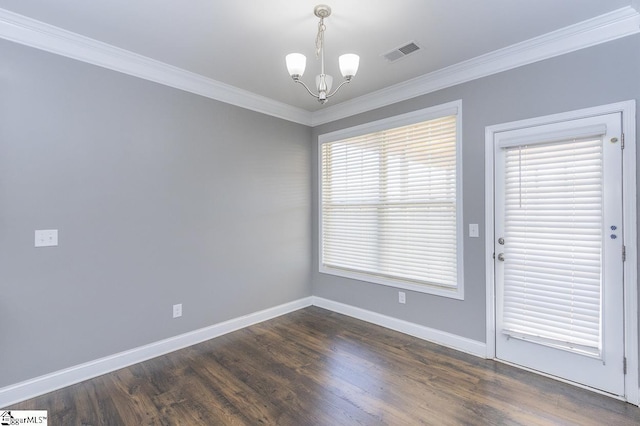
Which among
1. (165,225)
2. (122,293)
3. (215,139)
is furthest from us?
(215,139)

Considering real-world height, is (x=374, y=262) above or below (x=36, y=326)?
above

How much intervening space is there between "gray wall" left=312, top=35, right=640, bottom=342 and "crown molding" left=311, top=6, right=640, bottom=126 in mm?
55

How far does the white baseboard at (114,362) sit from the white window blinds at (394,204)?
145 centimetres

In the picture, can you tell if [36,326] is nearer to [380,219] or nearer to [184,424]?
[184,424]

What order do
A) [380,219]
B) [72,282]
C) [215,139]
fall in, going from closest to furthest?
[72,282] → [215,139] → [380,219]

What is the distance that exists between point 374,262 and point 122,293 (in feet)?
8.75

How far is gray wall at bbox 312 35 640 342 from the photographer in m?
2.24

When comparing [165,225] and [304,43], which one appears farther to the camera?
[165,225]

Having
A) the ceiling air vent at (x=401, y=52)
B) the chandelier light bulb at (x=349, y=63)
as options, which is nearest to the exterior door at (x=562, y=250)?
the ceiling air vent at (x=401, y=52)

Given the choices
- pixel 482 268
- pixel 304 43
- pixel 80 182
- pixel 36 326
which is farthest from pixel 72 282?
pixel 482 268

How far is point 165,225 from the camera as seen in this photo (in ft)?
9.70

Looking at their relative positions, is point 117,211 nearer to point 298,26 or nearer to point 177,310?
point 177,310

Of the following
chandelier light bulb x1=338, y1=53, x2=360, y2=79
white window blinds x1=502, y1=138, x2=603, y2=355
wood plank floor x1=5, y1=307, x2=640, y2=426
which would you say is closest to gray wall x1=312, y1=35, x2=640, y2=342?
white window blinds x1=502, y1=138, x2=603, y2=355

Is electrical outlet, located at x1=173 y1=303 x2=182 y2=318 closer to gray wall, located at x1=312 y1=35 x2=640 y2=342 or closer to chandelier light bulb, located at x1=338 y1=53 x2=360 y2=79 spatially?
gray wall, located at x1=312 y1=35 x2=640 y2=342
